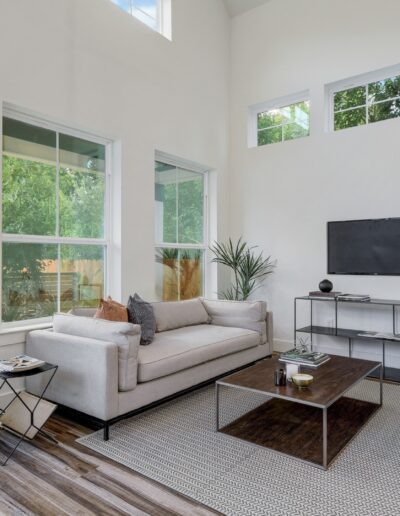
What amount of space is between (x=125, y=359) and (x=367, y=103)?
12.9 feet

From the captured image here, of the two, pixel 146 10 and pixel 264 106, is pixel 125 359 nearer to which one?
pixel 146 10

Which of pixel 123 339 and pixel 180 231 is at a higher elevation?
pixel 180 231

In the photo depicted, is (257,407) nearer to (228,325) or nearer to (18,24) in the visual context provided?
(228,325)

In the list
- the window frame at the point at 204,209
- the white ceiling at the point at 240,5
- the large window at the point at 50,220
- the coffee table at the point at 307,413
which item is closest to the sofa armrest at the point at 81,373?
the large window at the point at 50,220

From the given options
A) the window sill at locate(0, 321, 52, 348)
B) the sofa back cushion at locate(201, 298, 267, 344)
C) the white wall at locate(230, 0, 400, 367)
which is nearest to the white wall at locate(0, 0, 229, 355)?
the window sill at locate(0, 321, 52, 348)

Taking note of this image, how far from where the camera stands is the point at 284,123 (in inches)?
202

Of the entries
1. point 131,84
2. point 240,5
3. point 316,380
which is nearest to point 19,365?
point 316,380

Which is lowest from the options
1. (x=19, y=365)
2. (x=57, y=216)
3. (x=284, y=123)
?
(x=19, y=365)

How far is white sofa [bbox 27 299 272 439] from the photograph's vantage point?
2.53 m

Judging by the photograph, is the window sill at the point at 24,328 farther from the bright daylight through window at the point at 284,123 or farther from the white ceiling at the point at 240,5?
the white ceiling at the point at 240,5

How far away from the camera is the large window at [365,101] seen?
4.34 meters

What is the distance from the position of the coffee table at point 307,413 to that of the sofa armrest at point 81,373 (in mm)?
714

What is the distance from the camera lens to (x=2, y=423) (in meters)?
2.64

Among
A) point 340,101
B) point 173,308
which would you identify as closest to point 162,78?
point 340,101
